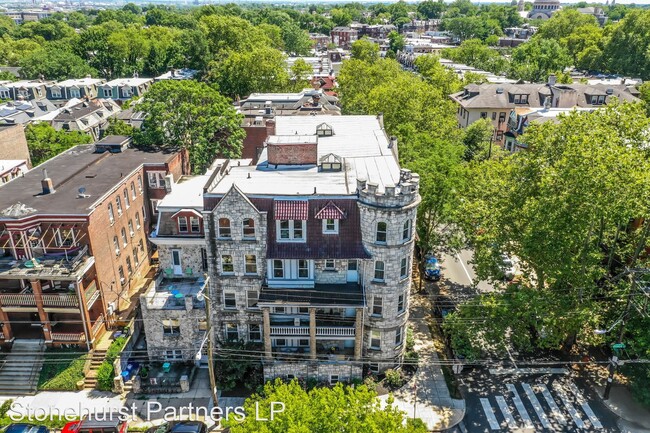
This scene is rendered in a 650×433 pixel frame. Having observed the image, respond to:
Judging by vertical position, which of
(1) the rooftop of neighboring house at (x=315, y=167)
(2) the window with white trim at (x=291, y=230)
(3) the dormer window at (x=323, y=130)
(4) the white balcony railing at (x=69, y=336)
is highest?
(3) the dormer window at (x=323, y=130)

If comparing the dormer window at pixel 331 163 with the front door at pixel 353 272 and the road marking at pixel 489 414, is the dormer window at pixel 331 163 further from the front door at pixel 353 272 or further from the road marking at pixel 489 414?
the road marking at pixel 489 414

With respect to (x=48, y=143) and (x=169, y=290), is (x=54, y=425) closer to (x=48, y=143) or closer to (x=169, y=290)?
(x=169, y=290)

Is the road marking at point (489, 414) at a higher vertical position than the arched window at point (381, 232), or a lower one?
lower

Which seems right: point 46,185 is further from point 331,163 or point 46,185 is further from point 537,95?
point 537,95

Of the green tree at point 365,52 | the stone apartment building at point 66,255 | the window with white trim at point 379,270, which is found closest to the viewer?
the window with white trim at point 379,270

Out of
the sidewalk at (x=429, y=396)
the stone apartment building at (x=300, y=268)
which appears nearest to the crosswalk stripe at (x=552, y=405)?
the sidewalk at (x=429, y=396)

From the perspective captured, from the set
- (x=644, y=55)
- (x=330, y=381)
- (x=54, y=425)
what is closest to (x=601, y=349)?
(x=330, y=381)

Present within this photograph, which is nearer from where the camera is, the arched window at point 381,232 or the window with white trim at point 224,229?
the arched window at point 381,232
